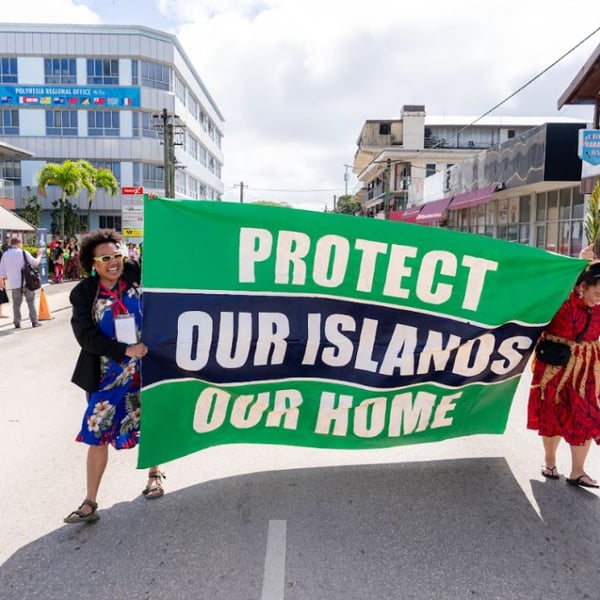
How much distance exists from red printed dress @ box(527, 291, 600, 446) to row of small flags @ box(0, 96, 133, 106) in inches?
1968

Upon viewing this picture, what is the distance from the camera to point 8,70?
49.0 meters

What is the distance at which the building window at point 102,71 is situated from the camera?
48.6 meters

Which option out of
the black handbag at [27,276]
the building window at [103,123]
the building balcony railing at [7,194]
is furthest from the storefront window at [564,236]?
the building window at [103,123]

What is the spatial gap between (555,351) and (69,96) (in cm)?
5235

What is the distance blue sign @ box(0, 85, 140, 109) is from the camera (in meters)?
48.3

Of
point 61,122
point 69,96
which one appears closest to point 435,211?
point 69,96

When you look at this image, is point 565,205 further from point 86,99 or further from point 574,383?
point 86,99

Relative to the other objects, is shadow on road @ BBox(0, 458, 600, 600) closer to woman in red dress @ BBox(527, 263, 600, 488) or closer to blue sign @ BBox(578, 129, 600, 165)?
woman in red dress @ BBox(527, 263, 600, 488)

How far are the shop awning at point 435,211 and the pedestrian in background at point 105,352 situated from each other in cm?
2300

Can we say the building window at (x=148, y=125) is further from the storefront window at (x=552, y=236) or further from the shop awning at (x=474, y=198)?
the storefront window at (x=552, y=236)

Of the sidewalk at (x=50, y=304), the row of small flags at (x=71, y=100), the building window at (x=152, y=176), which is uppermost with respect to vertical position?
the row of small flags at (x=71, y=100)

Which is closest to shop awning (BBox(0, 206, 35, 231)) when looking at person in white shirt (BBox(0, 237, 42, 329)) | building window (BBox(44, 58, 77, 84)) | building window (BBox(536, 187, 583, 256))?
person in white shirt (BBox(0, 237, 42, 329))

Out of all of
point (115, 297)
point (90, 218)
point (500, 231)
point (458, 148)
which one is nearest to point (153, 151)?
point (90, 218)

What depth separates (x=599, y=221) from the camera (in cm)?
1186
